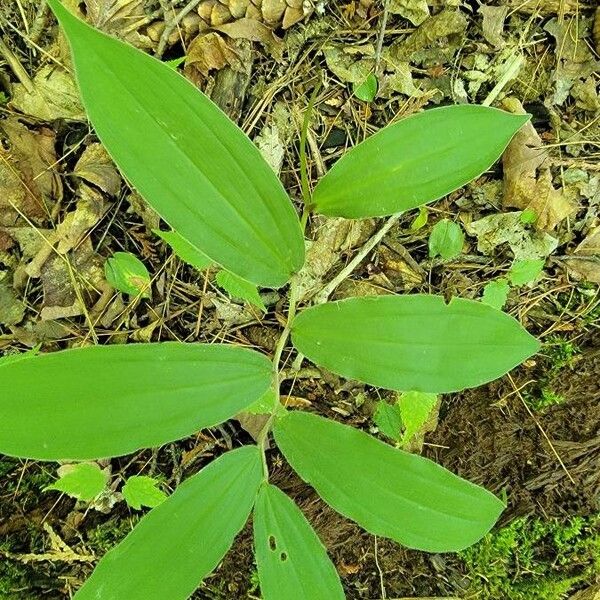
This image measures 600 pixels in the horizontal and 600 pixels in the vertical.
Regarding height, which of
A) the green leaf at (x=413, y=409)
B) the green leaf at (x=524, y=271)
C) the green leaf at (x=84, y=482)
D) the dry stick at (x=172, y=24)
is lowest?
the green leaf at (x=413, y=409)

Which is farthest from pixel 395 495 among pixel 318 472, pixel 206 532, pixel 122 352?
pixel 122 352

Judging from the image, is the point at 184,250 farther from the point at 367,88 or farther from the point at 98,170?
the point at 367,88

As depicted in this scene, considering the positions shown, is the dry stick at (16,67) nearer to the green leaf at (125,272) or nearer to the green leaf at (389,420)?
the green leaf at (125,272)

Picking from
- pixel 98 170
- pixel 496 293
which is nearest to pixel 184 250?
pixel 98 170

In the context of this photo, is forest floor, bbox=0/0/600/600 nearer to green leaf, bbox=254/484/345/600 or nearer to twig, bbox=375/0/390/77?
twig, bbox=375/0/390/77

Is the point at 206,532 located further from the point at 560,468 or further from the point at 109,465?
the point at 560,468

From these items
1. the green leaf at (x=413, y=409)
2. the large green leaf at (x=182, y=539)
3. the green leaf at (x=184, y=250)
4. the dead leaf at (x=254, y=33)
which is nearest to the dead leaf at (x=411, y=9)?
the dead leaf at (x=254, y=33)
